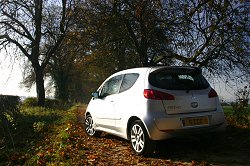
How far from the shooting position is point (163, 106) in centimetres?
641

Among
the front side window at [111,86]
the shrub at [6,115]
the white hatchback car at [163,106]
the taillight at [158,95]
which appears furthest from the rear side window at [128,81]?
the shrub at [6,115]

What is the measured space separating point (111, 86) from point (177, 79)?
7.42ft

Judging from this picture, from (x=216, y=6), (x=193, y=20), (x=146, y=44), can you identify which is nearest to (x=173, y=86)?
(x=216, y=6)

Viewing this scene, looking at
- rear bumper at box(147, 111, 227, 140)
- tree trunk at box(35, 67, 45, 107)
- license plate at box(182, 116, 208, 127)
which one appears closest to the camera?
rear bumper at box(147, 111, 227, 140)

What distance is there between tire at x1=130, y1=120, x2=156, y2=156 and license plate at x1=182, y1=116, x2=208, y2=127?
0.78m

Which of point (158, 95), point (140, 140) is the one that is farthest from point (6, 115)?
point (158, 95)

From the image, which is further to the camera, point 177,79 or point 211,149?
point 211,149

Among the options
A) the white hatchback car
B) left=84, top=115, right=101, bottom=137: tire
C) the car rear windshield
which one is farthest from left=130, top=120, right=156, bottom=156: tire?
left=84, top=115, right=101, bottom=137: tire

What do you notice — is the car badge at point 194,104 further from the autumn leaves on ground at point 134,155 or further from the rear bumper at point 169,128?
the autumn leaves on ground at point 134,155

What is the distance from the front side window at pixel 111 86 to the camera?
319 inches

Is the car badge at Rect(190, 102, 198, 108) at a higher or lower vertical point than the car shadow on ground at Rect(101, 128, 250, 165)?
higher

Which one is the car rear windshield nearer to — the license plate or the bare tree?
the license plate

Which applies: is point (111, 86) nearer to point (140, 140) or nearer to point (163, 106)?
point (140, 140)

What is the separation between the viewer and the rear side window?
7304 mm
